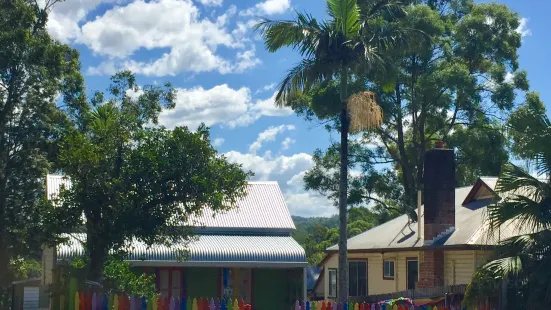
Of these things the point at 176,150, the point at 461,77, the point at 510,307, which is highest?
the point at 461,77

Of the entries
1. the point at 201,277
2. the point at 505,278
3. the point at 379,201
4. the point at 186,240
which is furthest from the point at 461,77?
the point at 505,278

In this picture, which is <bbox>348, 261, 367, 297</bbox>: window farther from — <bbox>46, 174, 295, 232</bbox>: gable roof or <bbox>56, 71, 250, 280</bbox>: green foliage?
<bbox>56, 71, 250, 280</bbox>: green foliage

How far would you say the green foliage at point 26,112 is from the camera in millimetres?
29250

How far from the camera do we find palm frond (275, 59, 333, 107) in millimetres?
21141

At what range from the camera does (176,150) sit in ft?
60.0

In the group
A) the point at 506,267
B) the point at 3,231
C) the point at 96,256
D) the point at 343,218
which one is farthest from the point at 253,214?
the point at 506,267

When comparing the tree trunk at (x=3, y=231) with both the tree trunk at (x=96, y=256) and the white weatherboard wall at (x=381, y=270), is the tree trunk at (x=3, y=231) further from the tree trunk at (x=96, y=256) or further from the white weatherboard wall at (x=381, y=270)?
the white weatherboard wall at (x=381, y=270)

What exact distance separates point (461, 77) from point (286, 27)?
19.5m

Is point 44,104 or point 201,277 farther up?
point 44,104

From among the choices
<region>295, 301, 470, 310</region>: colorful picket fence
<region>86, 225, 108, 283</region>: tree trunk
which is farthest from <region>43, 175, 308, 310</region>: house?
<region>295, 301, 470, 310</region>: colorful picket fence

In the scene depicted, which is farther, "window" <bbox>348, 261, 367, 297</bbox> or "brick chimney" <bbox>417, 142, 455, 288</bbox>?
"window" <bbox>348, 261, 367, 297</bbox>

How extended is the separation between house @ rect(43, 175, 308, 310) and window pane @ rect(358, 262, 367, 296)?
2520 mm

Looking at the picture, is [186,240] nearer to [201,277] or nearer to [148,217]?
[148,217]

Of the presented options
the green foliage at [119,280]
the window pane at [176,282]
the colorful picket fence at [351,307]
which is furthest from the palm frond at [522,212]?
the window pane at [176,282]
